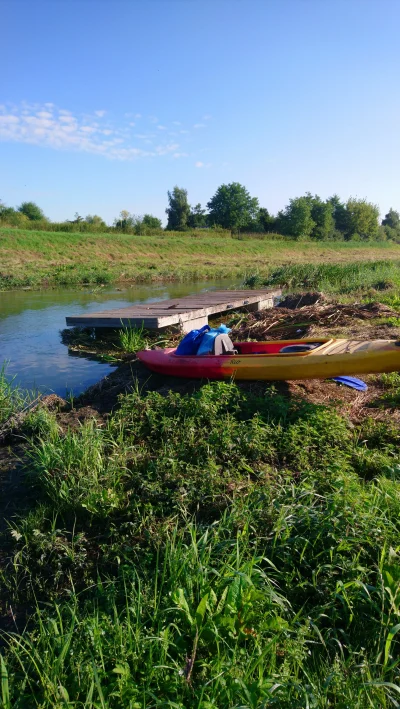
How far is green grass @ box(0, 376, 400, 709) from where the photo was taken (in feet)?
6.88

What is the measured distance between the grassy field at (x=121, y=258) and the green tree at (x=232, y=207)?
23.0 m

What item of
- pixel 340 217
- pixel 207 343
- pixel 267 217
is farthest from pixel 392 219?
pixel 207 343

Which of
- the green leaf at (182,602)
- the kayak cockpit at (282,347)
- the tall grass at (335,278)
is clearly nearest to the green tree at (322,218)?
the tall grass at (335,278)

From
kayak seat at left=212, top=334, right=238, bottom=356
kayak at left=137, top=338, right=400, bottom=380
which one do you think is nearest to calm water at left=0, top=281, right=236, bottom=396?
kayak at left=137, top=338, right=400, bottom=380

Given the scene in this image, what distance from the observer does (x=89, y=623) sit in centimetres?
237

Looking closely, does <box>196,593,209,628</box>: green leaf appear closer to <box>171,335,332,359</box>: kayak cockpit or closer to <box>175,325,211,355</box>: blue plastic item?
<box>171,335,332,359</box>: kayak cockpit

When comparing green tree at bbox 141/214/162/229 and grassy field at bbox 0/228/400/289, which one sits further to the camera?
green tree at bbox 141/214/162/229

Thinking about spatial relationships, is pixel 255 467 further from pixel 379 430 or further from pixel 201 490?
pixel 379 430

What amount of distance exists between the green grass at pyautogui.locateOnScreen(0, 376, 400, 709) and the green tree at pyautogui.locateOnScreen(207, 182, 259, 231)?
6450 cm

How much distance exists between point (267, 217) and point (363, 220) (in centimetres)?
1720

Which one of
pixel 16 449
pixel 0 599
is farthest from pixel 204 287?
pixel 0 599

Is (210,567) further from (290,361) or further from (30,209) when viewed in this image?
(30,209)

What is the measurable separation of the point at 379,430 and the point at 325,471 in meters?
0.98

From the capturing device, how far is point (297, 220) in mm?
60406
